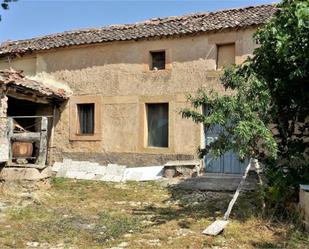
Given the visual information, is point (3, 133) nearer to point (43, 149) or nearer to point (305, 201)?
point (43, 149)

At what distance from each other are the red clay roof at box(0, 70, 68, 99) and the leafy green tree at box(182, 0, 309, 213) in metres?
5.82

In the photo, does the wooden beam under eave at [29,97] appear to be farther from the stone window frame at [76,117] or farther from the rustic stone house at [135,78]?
the stone window frame at [76,117]

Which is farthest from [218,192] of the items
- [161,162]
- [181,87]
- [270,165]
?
[181,87]

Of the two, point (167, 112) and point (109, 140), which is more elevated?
point (167, 112)

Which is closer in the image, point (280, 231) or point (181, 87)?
point (280, 231)

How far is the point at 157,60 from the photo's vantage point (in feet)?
44.0

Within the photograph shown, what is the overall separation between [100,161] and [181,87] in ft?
11.6

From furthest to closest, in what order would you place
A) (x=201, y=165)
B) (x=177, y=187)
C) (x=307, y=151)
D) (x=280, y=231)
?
(x=201, y=165) < (x=177, y=187) < (x=307, y=151) < (x=280, y=231)

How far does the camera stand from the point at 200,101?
812 cm

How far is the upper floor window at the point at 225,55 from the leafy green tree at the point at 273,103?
147 inches

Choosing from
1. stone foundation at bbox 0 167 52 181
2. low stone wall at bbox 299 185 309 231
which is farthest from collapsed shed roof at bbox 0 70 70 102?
low stone wall at bbox 299 185 309 231

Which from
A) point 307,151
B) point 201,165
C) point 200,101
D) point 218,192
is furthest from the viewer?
point 201,165

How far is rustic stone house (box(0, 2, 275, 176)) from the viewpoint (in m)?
12.4

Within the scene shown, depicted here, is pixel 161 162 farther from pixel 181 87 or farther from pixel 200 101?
pixel 200 101
